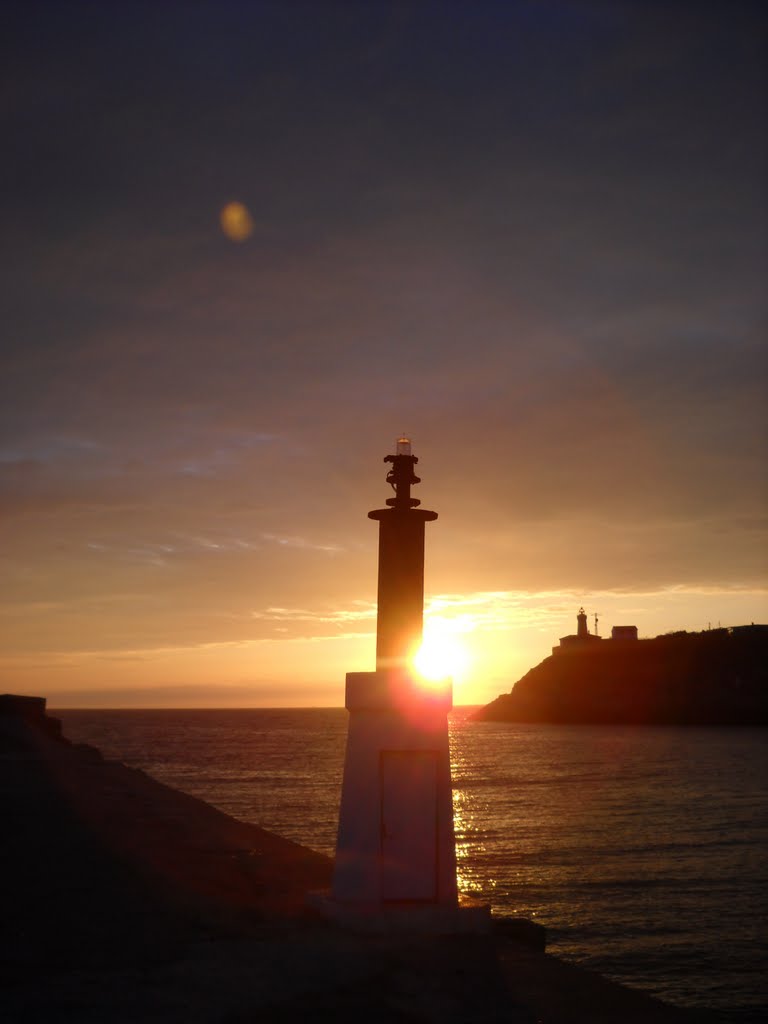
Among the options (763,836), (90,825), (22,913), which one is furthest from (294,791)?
(22,913)

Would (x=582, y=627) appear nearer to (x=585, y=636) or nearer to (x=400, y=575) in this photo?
(x=585, y=636)

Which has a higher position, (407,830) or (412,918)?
(407,830)

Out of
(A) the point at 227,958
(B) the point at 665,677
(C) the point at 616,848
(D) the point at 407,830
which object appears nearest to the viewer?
(A) the point at 227,958

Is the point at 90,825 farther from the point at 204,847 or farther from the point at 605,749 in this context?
the point at 605,749

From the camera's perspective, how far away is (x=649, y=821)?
119 feet

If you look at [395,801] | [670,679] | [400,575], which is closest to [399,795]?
[395,801]

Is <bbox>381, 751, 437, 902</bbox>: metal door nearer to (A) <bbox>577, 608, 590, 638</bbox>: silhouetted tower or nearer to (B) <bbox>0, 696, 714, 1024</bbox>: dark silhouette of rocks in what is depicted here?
(B) <bbox>0, 696, 714, 1024</bbox>: dark silhouette of rocks

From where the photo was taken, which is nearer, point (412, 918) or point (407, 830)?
point (412, 918)

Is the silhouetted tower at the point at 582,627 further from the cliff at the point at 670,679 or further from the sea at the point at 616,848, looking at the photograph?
the sea at the point at 616,848

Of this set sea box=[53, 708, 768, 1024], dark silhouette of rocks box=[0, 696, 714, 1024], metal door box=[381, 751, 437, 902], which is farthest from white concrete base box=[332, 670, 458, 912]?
sea box=[53, 708, 768, 1024]

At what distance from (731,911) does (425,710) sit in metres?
13.4

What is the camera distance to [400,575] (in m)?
11.2

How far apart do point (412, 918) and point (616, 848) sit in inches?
857

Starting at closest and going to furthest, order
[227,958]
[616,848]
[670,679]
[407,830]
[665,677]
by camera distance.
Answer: [227,958], [407,830], [616,848], [670,679], [665,677]
